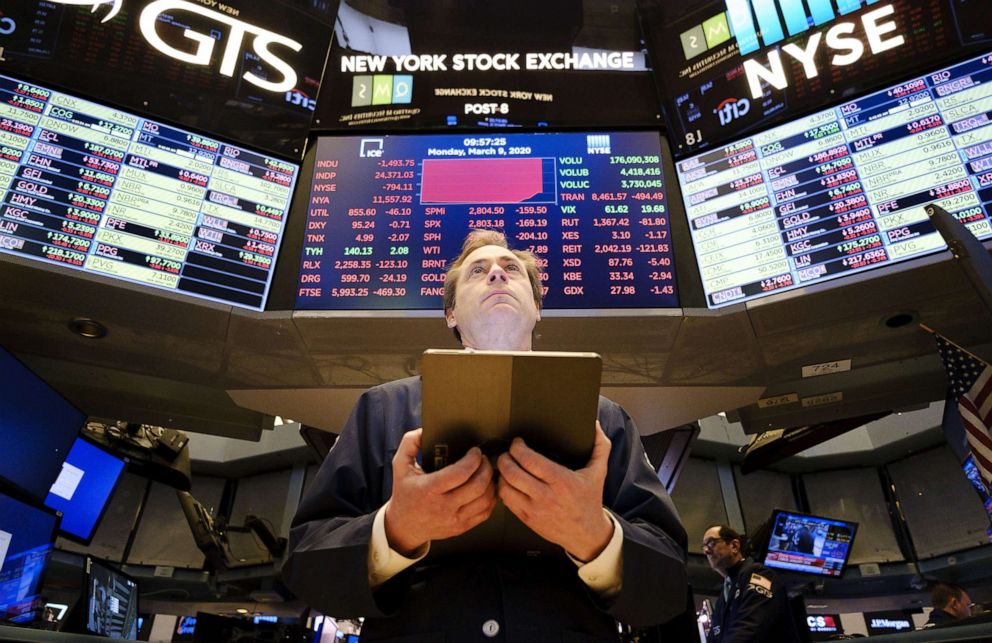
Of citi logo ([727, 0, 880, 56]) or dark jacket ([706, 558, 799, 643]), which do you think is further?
dark jacket ([706, 558, 799, 643])

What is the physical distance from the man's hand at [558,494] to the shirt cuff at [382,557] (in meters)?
0.22

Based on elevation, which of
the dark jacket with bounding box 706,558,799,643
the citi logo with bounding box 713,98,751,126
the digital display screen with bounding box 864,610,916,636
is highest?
the citi logo with bounding box 713,98,751,126

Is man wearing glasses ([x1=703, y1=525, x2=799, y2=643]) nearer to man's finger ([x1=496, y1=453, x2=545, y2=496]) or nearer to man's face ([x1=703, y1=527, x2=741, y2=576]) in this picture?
man's face ([x1=703, y1=527, x2=741, y2=576])

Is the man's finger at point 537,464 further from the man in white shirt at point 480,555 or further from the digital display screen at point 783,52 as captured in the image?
the digital display screen at point 783,52

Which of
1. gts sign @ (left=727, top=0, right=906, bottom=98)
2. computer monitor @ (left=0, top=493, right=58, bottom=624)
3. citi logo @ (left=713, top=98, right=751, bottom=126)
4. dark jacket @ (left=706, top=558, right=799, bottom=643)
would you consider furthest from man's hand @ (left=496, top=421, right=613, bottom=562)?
dark jacket @ (left=706, top=558, right=799, bottom=643)

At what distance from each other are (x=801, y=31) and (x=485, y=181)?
1.93 meters

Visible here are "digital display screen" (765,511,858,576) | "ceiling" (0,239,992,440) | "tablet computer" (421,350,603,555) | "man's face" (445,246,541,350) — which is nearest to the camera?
"tablet computer" (421,350,603,555)

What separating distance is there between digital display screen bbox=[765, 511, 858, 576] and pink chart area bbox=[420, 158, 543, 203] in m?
6.14

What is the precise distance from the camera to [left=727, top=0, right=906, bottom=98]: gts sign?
3.33 metres

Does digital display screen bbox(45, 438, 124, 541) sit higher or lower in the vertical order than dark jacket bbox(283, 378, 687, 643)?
higher

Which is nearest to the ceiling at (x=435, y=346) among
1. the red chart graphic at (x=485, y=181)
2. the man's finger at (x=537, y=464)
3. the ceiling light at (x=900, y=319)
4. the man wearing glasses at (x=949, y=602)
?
the ceiling light at (x=900, y=319)

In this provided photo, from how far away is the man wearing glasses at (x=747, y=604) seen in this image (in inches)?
148

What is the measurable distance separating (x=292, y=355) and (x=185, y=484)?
2.86 metres

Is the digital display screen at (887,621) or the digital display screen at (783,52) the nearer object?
the digital display screen at (783,52)
